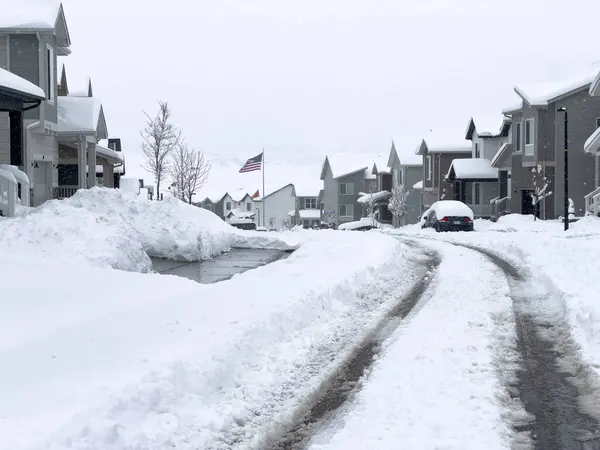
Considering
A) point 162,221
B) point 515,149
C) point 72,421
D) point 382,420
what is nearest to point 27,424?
point 72,421

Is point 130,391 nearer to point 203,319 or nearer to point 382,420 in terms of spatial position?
point 382,420

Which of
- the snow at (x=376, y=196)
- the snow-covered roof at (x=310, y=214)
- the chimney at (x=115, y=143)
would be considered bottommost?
Result: the snow-covered roof at (x=310, y=214)

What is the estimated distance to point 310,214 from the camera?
3484 inches

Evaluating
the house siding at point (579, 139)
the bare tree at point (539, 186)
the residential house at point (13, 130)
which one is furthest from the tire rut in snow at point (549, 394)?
the house siding at point (579, 139)

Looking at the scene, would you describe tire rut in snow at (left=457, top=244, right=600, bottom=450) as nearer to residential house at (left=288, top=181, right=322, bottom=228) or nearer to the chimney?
the chimney

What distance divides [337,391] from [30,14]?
21094 millimetres

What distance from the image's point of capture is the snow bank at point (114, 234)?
12641 millimetres

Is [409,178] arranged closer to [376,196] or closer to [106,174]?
[376,196]

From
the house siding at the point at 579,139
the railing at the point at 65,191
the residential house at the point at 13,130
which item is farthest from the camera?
the house siding at the point at 579,139

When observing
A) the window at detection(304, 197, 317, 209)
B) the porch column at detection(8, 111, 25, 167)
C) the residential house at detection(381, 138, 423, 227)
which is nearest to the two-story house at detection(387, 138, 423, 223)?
the residential house at detection(381, 138, 423, 227)

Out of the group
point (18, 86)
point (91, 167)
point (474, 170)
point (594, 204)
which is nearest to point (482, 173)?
point (474, 170)

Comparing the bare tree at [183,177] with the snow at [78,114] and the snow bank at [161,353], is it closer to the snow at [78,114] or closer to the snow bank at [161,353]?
the snow at [78,114]

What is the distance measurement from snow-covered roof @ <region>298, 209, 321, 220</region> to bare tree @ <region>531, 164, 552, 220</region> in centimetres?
4951

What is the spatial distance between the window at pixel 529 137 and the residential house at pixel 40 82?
24256mm
